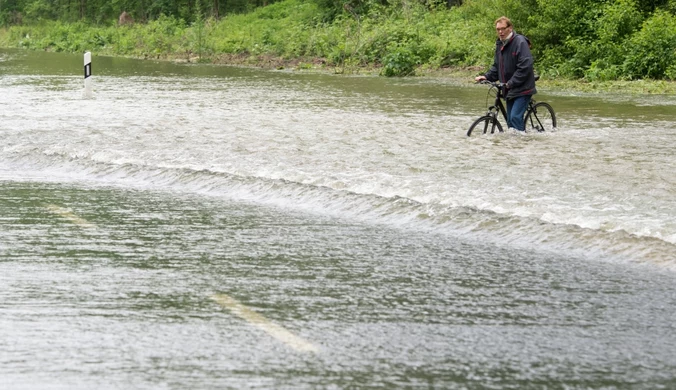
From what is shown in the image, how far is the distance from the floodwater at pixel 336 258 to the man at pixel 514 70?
1.59 ft

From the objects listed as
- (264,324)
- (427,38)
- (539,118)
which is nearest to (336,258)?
(264,324)

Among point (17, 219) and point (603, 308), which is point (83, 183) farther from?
point (603, 308)

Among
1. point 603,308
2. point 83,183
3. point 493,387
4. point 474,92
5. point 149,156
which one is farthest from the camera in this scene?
point 474,92

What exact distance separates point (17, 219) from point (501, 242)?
4.23 m

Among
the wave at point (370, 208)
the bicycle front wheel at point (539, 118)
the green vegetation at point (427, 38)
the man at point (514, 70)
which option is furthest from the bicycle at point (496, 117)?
the green vegetation at point (427, 38)

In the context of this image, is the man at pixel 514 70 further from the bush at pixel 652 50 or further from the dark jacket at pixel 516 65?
the bush at pixel 652 50

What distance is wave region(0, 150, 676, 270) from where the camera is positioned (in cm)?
806

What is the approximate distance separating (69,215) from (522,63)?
25.7 feet

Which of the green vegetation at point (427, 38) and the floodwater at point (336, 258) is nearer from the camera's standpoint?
the floodwater at point (336, 258)

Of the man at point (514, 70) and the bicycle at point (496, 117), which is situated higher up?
the man at point (514, 70)

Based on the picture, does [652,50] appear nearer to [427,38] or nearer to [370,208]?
[427,38]

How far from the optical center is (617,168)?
12438mm

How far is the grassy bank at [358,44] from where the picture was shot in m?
31.8

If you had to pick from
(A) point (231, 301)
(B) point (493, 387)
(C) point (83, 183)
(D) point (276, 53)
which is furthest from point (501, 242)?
(D) point (276, 53)
